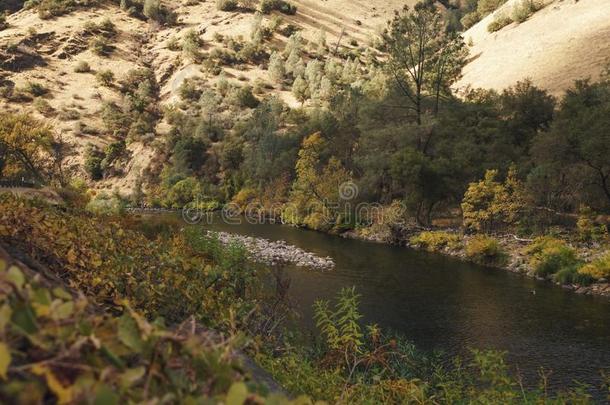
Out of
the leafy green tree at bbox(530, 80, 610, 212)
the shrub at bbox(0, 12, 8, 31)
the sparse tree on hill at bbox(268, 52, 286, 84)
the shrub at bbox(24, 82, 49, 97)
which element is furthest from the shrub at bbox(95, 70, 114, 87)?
the leafy green tree at bbox(530, 80, 610, 212)

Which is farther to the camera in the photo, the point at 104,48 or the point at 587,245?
the point at 104,48

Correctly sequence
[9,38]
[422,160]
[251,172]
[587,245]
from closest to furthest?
[587,245]
[422,160]
[251,172]
[9,38]

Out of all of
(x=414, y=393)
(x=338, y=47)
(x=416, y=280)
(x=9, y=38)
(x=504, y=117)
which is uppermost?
(x=338, y=47)

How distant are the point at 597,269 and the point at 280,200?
37.2 meters

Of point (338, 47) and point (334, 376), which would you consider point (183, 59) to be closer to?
point (338, 47)

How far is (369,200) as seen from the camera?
46.1 metres

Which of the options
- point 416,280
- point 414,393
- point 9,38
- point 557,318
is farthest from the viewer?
point 9,38

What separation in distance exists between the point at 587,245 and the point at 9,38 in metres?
114

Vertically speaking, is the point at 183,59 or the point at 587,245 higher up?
the point at 183,59

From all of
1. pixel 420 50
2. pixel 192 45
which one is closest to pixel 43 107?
pixel 192 45

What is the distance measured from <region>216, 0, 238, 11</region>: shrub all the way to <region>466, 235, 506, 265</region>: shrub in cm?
11149

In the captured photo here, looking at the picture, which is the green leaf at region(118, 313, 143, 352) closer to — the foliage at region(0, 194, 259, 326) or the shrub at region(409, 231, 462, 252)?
the foliage at region(0, 194, 259, 326)

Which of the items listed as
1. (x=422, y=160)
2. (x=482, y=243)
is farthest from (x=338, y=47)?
(x=482, y=243)

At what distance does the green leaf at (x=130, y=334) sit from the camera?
1466mm
